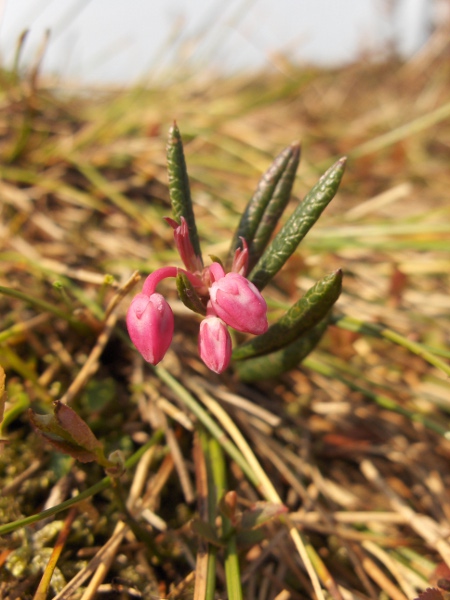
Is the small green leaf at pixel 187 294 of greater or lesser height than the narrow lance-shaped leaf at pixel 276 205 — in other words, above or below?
below

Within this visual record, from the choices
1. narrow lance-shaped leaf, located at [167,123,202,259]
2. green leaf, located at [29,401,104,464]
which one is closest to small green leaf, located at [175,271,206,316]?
narrow lance-shaped leaf, located at [167,123,202,259]

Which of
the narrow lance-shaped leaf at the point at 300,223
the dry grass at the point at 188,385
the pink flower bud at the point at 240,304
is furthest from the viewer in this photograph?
the dry grass at the point at 188,385

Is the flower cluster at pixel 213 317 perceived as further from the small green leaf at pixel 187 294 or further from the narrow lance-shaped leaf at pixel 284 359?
the narrow lance-shaped leaf at pixel 284 359

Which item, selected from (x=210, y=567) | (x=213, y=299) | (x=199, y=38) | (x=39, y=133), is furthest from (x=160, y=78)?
(x=210, y=567)

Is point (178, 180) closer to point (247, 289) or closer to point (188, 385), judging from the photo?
point (247, 289)

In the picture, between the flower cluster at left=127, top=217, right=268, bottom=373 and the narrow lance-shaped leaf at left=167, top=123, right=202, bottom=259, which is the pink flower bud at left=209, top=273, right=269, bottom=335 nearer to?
the flower cluster at left=127, top=217, right=268, bottom=373

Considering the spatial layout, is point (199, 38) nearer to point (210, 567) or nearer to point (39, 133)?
point (39, 133)

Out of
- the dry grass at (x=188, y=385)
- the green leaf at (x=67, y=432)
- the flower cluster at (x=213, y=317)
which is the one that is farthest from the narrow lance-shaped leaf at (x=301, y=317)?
the green leaf at (x=67, y=432)
